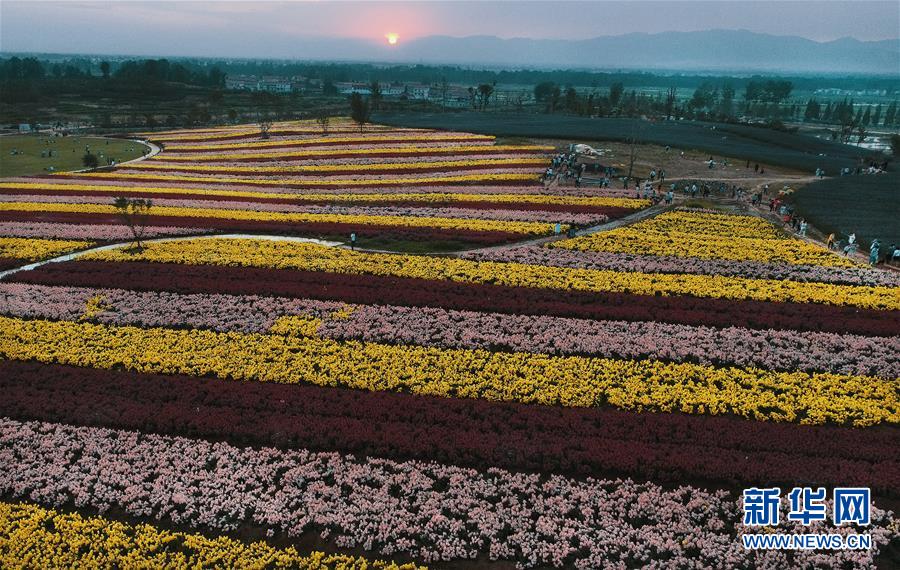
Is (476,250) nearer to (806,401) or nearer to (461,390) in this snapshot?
(461,390)

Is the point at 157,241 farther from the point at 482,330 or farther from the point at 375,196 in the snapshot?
the point at 482,330

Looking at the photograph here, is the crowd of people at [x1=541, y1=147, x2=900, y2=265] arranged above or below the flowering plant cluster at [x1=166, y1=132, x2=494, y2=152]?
below

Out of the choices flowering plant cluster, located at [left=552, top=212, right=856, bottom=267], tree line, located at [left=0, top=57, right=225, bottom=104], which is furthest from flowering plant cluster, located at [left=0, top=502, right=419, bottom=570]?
tree line, located at [left=0, top=57, right=225, bottom=104]

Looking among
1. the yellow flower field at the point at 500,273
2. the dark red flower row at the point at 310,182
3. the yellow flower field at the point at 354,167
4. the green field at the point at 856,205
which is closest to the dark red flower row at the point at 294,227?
the yellow flower field at the point at 500,273

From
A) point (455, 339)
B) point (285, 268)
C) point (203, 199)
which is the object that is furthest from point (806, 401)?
point (203, 199)

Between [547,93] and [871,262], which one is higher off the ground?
→ [547,93]

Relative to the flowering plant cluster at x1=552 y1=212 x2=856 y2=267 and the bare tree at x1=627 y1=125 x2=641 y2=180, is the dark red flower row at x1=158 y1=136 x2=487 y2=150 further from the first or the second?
the flowering plant cluster at x1=552 y1=212 x2=856 y2=267
